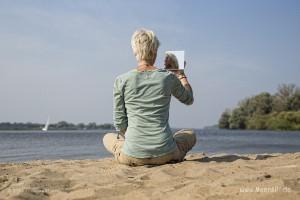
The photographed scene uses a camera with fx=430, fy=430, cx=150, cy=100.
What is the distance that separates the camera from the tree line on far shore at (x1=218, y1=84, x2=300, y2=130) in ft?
221

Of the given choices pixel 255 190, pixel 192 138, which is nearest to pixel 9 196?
pixel 255 190

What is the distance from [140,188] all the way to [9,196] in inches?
43.0

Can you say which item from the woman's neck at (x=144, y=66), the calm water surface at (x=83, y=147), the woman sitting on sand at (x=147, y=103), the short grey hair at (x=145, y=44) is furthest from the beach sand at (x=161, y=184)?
the calm water surface at (x=83, y=147)

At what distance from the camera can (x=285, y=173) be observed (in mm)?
3936

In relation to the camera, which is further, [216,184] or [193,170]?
[193,170]

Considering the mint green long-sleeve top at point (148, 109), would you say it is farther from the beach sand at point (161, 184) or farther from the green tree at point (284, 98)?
the green tree at point (284, 98)

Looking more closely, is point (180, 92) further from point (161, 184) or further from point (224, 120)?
point (224, 120)

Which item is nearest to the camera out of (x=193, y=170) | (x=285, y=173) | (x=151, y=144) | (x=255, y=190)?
(x=255, y=190)

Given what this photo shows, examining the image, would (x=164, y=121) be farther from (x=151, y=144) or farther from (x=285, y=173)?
(x=285, y=173)

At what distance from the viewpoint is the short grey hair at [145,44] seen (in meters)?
5.05

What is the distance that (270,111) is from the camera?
240 ft

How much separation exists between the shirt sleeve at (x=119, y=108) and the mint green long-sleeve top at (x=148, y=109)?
0.01 m

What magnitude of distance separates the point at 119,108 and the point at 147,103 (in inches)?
15.7

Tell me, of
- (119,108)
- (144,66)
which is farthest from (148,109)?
(144,66)
